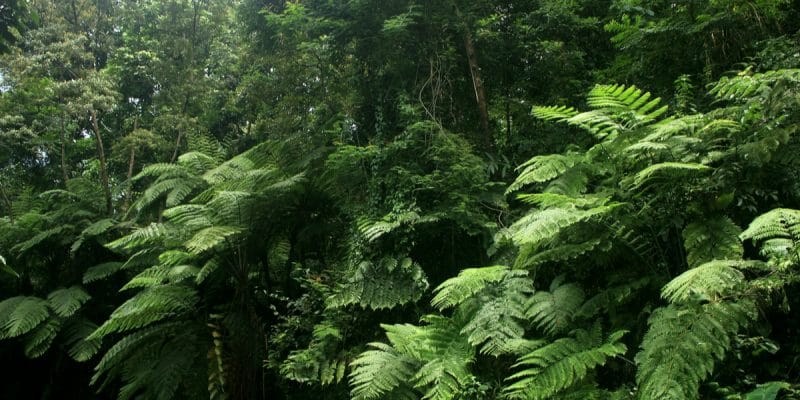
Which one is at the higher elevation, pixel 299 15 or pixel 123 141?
pixel 299 15

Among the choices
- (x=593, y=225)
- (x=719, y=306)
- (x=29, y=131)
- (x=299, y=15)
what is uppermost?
(x=299, y=15)

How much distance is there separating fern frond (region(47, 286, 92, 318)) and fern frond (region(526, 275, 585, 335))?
4.75m

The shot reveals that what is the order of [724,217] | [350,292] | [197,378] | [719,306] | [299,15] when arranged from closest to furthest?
[719,306], [724,217], [350,292], [197,378], [299,15]

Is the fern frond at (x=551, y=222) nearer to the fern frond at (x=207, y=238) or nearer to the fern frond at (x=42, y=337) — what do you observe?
the fern frond at (x=207, y=238)

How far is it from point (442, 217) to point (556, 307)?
4.32 ft

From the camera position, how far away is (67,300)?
512 centimetres

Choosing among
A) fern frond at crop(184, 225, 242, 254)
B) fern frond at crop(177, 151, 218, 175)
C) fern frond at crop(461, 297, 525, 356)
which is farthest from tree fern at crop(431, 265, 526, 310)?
fern frond at crop(177, 151, 218, 175)

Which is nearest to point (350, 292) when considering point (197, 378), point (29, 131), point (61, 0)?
point (197, 378)

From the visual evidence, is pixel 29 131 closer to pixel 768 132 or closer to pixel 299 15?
pixel 299 15

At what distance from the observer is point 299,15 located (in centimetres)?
509

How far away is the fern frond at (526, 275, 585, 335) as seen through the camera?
242 cm

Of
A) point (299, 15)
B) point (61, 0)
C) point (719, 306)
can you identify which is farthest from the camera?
point (61, 0)

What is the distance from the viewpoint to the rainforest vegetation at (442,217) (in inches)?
89.3

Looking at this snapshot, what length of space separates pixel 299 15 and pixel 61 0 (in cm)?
576
